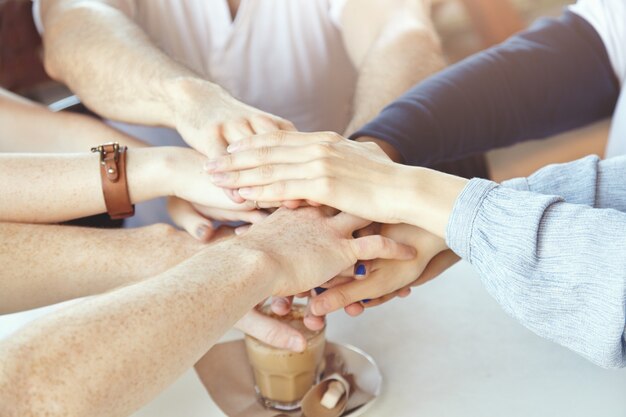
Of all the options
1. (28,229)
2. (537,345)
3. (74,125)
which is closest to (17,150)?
(74,125)

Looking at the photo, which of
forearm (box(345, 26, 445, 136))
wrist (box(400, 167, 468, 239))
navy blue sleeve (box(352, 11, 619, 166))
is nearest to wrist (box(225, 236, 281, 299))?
wrist (box(400, 167, 468, 239))

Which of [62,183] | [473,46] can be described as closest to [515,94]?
[62,183]

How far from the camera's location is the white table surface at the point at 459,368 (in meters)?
0.92

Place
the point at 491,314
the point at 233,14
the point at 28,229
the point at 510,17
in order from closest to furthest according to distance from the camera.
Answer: the point at 491,314
the point at 28,229
the point at 233,14
the point at 510,17

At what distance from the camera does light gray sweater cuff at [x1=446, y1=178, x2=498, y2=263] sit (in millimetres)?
1054

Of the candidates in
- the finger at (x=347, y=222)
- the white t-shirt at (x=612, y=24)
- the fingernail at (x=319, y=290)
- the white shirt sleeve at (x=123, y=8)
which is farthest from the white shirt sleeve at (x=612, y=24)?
the white shirt sleeve at (x=123, y=8)

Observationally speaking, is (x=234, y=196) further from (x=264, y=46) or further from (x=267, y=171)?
(x=264, y=46)

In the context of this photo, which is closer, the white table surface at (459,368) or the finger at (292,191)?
the white table surface at (459,368)

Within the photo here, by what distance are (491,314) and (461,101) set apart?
2.09 ft

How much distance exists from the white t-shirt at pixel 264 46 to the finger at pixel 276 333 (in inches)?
41.2

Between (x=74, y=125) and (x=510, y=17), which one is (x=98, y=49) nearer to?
(x=74, y=125)

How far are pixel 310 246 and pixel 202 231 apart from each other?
27cm

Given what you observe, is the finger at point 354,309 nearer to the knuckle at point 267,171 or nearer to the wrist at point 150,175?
the knuckle at point 267,171

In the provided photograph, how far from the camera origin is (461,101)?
161 cm
